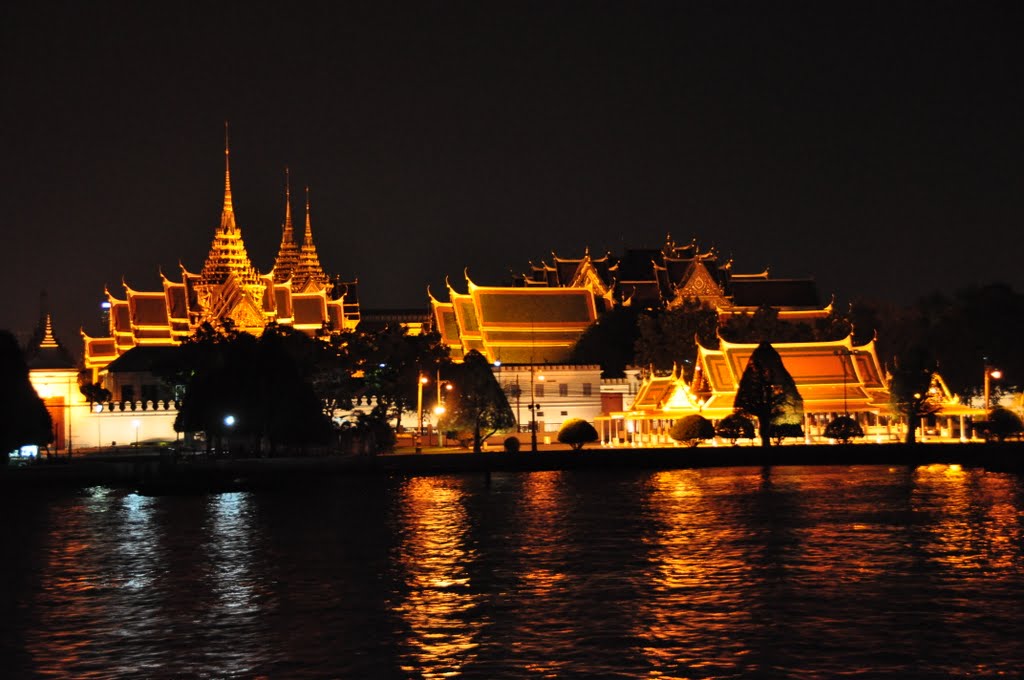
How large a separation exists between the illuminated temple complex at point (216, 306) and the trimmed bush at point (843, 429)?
142 ft

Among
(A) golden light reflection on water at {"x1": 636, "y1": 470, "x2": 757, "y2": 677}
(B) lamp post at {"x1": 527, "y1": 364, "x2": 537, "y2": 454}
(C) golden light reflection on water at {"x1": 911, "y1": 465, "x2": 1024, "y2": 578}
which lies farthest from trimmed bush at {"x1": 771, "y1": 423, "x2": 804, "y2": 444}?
(A) golden light reflection on water at {"x1": 636, "y1": 470, "x2": 757, "y2": 677}

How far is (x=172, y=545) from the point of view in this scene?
40.7 metres

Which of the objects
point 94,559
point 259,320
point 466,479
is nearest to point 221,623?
point 94,559

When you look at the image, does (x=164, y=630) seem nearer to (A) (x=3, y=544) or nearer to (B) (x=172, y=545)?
(B) (x=172, y=545)

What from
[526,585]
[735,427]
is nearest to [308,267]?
[735,427]

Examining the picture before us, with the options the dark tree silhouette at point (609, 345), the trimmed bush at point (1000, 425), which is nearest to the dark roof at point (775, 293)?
the dark tree silhouette at point (609, 345)

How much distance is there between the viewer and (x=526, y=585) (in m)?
32.9

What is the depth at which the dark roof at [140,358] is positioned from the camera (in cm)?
10012

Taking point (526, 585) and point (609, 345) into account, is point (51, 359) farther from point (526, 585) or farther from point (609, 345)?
point (526, 585)

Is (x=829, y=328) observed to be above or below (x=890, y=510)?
above

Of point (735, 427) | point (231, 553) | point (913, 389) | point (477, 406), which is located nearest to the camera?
point (231, 553)

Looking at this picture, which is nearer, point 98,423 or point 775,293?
point 98,423

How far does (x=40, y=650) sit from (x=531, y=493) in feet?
96.2

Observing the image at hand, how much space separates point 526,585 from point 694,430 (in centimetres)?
3764
